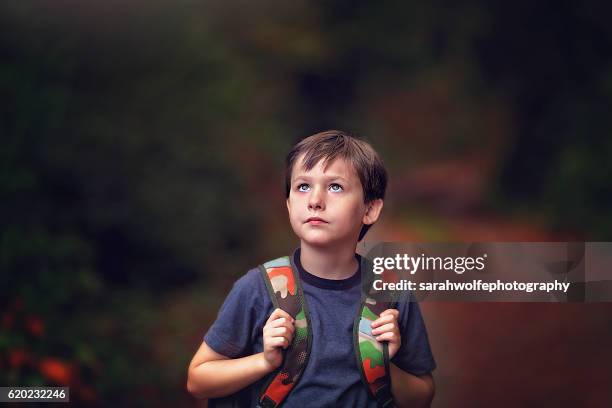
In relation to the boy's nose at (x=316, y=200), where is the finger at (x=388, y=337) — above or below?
below

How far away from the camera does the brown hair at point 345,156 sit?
56.9 inches

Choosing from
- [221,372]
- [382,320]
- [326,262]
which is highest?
[326,262]

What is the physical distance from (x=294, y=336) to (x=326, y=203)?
24 centimetres

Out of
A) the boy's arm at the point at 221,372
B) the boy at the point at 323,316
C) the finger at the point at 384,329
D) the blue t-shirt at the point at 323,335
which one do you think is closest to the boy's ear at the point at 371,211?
the boy at the point at 323,316

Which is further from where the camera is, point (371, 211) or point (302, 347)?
point (371, 211)

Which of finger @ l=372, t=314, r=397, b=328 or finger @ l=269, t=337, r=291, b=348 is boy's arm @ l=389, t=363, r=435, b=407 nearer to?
finger @ l=372, t=314, r=397, b=328

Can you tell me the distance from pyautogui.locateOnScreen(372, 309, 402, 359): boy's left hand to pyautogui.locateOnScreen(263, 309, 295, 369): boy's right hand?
15 cm

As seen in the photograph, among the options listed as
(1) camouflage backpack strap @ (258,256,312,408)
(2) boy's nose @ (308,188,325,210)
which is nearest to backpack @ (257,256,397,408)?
(1) camouflage backpack strap @ (258,256,312,408)

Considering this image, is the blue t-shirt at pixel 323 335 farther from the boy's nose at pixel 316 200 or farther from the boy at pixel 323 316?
the boy's nose at pixel 316 200

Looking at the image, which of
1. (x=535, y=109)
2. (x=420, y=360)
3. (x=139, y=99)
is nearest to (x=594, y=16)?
(x=535, y=109)

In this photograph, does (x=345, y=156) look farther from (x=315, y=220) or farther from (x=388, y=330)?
(x=388, y=330)

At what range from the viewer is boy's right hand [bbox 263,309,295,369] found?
4.41ft

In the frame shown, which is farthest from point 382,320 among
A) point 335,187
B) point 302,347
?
point 335,187

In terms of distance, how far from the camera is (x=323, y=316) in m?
1.41
